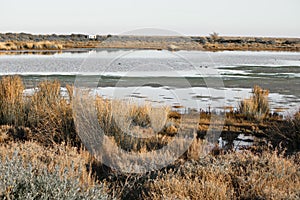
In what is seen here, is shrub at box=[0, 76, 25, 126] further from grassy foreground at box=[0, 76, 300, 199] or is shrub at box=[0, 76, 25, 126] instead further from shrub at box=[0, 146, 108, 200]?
shrub at box=[0, 146, 108, 200]

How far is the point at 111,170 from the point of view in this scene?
6992 mm

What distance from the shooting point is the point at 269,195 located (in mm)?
5301

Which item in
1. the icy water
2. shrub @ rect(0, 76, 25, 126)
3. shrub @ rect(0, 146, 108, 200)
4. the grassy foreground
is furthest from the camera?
the icy water

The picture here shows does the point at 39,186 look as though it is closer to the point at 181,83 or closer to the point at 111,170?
the point at 111,170

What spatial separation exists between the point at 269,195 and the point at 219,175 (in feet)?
2.70

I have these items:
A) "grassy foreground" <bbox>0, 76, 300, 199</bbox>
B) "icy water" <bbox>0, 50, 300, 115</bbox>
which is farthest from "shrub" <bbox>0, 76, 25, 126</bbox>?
"icy water" <bbox>0, 50, 300, 115</bbox>

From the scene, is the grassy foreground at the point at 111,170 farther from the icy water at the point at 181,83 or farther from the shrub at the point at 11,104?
the icy water at the point at 181,83

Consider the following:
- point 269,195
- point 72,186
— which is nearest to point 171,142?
point 269,195

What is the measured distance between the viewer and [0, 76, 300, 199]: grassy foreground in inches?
194

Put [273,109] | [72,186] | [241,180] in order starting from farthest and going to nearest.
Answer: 1. [273,109]
2. [241,180]
3. [72,186]

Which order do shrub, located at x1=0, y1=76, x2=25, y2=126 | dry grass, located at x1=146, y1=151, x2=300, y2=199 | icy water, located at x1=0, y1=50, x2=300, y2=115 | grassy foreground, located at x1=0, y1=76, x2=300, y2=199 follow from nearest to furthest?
1. grassy foreground, located at x1=0, y1=76, x2=300, y2=199
2. dry grass, located at x1=146, y1=151, x2=300, y2=199
3. shrub, located at x1=0, y1=76, x2=25, y2=126
4. icy water, located at x1=0, y1=50, x2=300, y2=115

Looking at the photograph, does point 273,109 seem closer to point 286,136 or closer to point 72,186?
point 286,136

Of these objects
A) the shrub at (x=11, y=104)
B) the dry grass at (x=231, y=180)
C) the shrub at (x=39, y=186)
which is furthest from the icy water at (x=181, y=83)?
the shrub at (x=39, y=186)

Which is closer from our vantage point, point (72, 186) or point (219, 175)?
point (72, 186)
